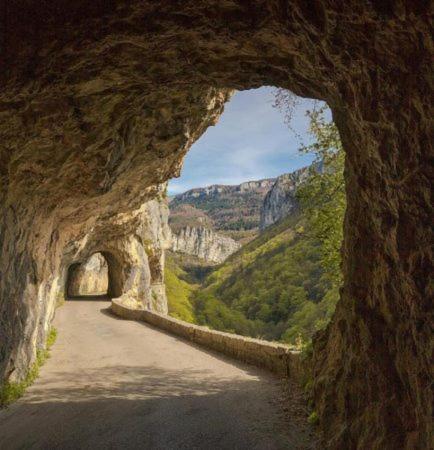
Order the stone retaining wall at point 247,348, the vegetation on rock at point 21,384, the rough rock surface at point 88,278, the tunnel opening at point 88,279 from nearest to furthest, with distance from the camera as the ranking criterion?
1. the vegetation on rock at point 21,384
2. the stone retaining wall at point 247,348
3. the tunnel opening at point 88,279
4. the rough rock surface at point 88,278

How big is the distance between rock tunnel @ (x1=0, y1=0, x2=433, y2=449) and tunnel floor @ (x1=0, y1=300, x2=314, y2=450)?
1.02 metres

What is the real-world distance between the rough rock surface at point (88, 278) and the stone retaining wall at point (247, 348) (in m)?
27.1

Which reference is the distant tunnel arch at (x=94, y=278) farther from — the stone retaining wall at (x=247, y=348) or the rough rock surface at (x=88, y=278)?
the stone retaining wall at (x=247, y=348)

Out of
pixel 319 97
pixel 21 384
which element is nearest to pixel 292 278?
pixel 21 384

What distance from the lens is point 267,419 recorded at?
8055mm

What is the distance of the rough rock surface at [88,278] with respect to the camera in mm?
44456

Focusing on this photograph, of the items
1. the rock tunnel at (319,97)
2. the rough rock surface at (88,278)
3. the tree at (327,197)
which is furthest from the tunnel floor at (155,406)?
the rough rock surface at (88,278)

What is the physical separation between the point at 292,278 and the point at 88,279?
37.1 m

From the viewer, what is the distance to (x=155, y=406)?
30.7 ft

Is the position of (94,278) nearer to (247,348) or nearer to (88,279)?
(88,279)

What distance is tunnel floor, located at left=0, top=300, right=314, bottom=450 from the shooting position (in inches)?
292

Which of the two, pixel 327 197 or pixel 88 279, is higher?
pixel 327 197

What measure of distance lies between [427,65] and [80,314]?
27.6m

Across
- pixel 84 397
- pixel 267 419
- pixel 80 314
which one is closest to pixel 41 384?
pixel 84 397
